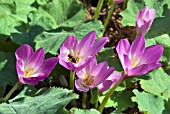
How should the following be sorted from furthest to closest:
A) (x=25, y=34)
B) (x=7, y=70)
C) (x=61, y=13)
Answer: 1. (x=61, y=13)
2. (x=25, y=34)
3. (x=7, y=70)

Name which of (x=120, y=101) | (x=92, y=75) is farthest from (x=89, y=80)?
(x=120, y=101)

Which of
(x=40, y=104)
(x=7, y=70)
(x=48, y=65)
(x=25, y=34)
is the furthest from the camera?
(x=25, y=34)

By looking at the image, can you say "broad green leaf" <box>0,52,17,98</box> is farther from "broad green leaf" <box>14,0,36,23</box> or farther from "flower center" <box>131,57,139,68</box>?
"flower center" <box>131,57,139,68</box>

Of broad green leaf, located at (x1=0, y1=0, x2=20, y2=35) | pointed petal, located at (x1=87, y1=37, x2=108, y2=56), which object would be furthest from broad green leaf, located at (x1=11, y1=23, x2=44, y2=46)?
pointed petal, located at (x1=87, y1=37, x2=108, y2=56)

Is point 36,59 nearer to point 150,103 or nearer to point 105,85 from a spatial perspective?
point 105,85

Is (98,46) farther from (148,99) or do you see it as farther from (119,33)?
(119,33)

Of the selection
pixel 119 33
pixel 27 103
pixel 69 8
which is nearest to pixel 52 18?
pixel 69 8
